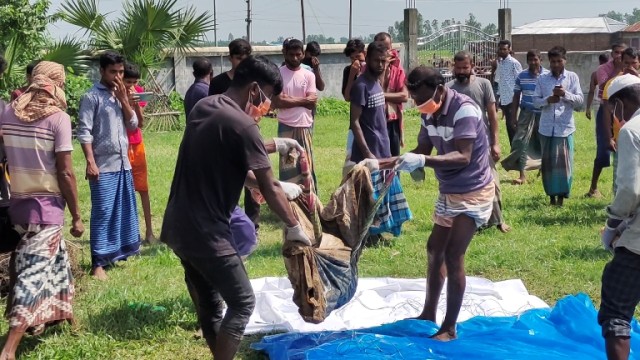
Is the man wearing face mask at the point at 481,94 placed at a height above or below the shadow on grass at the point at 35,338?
above

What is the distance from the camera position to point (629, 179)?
4.26 m

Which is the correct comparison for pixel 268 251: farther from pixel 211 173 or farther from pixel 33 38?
pixel 33 38

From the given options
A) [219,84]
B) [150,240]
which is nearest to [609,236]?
[219,84]

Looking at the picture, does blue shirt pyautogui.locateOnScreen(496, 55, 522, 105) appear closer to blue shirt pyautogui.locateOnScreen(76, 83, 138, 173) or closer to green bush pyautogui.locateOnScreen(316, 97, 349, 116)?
blue shirt pyautogui.locateOnScreen(76, 83, 138, 173)

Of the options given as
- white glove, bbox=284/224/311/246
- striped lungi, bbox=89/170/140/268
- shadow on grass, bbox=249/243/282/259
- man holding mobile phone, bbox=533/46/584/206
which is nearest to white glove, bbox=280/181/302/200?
white glove, bbox=284/224/311/246

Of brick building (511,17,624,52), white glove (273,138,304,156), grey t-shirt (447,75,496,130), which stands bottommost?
white glove (273,138,304,156)

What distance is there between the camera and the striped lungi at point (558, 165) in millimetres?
10062

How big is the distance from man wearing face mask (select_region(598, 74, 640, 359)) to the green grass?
7.00 ft

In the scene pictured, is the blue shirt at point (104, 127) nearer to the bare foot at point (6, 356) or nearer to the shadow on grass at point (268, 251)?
the shadow on grass at point (268, 251)

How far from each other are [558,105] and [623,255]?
582 cm

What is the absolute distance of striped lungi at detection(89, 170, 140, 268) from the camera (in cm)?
737

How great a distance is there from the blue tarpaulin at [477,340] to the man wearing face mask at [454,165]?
24cm

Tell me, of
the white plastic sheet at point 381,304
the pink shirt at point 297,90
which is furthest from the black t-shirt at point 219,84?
the white plastic sheet at point 381,304

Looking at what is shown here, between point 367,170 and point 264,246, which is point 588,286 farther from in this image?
point 264,246
